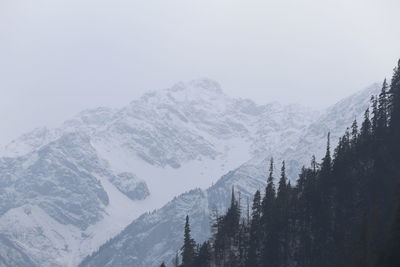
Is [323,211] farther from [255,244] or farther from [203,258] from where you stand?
[203,258]

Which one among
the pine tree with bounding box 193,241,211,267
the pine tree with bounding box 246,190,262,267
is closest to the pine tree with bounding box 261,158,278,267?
the pine tree with bounding box 246,190,262,267

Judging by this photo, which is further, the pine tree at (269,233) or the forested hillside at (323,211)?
the pine tree at (269,233)

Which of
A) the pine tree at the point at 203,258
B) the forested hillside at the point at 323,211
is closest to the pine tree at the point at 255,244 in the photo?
the forested hillside at the point at 323,211

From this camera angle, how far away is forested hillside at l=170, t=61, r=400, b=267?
150m

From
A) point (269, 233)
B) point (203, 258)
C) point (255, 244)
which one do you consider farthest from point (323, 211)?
point (203, 258)

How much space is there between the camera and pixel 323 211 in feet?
515

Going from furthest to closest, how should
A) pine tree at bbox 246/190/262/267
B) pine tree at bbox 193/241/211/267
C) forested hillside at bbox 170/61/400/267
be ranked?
pine tree at bbox 193/241/211/267 → pine tree at bbox 246/190/262/267 → forested hillside at bbox 170/61/400/267

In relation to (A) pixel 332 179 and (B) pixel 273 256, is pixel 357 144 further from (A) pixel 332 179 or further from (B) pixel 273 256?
(B) pixel 273 256

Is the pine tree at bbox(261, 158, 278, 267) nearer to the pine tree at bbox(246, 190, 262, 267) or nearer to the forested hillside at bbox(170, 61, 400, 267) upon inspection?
the forested hillside at bbox(170, 61, 400, 267)

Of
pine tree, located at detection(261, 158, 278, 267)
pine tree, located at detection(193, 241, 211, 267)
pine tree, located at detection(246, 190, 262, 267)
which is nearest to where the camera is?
pine tree, located at detection(261, 158, 278, 267)

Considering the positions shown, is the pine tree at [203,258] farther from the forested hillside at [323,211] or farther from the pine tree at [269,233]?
the pine tree at [269,233]

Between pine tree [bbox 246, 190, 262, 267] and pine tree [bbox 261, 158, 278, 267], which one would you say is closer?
pine tree [bbox 261, 158, 278, 267]

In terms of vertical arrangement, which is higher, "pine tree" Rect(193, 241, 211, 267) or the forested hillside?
the forested hillside

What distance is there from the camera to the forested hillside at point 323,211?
14950cm
